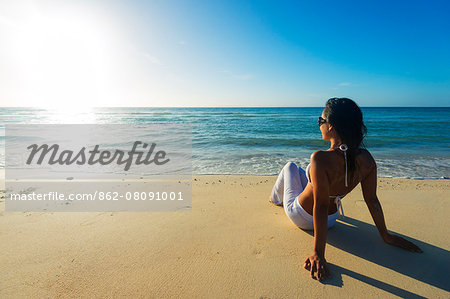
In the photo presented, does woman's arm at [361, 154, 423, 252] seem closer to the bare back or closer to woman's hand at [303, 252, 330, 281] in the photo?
the bare back

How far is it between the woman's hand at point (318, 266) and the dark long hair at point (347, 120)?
1.03 m

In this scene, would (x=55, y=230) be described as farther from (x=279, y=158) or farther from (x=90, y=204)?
(x=279, y=158)

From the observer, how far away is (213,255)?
253 centimetres

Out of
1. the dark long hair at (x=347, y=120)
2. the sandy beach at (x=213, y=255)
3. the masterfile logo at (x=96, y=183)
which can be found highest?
the dark long hair at (x=347, y=120)

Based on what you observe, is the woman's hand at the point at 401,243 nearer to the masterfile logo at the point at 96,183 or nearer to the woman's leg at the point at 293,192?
the woman's leg at the point at 293,192

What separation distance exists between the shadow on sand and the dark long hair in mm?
1160

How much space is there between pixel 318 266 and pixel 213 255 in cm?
106

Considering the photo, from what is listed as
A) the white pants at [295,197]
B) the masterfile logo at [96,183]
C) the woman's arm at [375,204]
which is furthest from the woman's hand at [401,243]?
the masterfile logo at [96,183]

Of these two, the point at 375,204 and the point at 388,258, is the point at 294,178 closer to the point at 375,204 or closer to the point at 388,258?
the point at 375,204

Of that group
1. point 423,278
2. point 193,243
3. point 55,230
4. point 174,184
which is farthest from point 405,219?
point 55,230

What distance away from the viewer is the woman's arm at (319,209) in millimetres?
2156

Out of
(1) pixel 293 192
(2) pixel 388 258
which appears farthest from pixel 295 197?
(2) pixel 388 258

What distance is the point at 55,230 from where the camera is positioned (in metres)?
3.06

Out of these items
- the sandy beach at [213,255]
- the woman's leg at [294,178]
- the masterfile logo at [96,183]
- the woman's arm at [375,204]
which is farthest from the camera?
the masterfile logo at [96,183]
